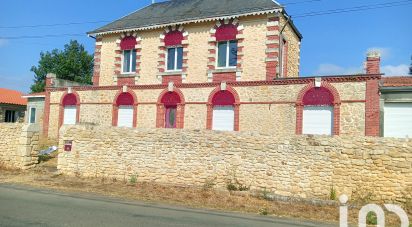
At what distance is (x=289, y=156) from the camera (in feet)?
39.9

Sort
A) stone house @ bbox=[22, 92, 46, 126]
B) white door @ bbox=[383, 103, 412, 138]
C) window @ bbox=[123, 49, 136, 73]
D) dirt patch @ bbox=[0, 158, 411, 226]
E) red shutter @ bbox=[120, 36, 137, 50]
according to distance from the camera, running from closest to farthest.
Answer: dirt patch @ bbox=[0, 158, 411, 226]
white door @ bbox=[383, 103, 412, 138]
red shutter @ bbox=[120, 36, 137, 50]
window @ bbox=[123, 49, 136, 73]
stone house @ bbox=[22, 92, 46, 126]

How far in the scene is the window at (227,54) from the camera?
20125 millimetres

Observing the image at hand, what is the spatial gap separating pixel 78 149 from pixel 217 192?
6.53 meters

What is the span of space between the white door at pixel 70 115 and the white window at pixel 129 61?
4365mm

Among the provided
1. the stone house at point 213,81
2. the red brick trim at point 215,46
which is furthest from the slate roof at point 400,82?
the red brick trim at point 215,46

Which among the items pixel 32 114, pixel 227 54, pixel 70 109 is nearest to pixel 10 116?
pixel 32 114

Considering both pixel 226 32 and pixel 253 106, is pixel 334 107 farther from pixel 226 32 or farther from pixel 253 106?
pixel 226 32

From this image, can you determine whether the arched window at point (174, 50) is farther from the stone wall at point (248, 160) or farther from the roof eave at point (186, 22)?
the stone wall at point (248, 160)

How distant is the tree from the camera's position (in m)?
48.8

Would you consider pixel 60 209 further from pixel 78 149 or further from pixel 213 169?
pixel 78 149

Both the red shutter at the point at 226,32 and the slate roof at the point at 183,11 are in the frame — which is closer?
the slate roof at the point at 183,11

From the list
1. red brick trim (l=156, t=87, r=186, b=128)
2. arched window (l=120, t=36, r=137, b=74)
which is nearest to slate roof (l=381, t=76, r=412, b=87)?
red brick trim (l=156, t=87, r=186, b=128)

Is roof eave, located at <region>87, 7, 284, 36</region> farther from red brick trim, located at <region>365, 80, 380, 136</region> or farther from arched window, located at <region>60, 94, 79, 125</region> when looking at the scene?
red brick trim, located at <region>365, 80, 380, 136</region>

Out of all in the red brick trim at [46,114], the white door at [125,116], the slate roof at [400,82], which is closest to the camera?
the slate roof at [400,82]
